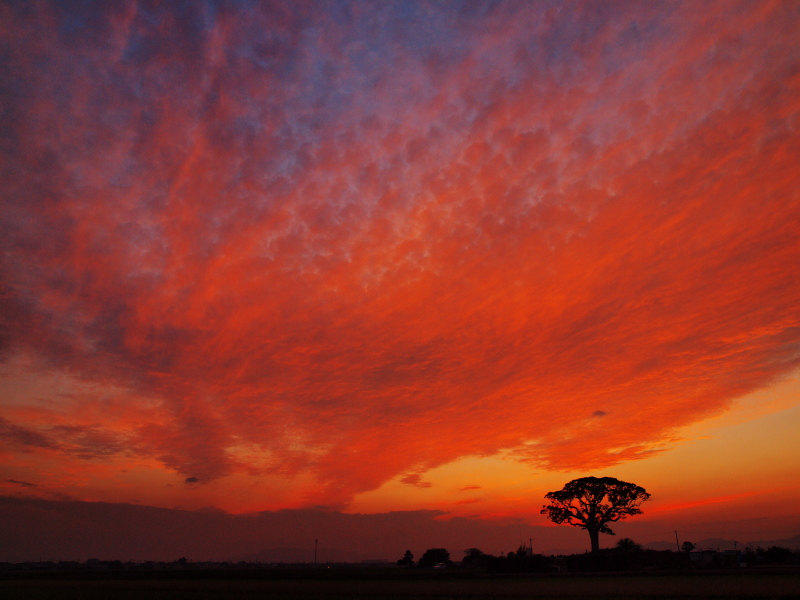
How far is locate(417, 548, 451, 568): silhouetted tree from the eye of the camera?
463 feet

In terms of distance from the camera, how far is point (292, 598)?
34875 mm

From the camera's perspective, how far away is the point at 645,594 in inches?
1160

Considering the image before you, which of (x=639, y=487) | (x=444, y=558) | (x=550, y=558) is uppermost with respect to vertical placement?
(x=639, y=487)

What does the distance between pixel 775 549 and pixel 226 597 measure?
85056 mm

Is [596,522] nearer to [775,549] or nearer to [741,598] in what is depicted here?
[775,549]

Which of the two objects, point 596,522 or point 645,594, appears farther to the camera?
point 596,522

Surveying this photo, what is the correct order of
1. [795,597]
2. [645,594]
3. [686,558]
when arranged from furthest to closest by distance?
[686,558] → [645,594] → [795,597]

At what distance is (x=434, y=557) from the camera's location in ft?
465

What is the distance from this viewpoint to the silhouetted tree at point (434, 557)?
14100 centimetres

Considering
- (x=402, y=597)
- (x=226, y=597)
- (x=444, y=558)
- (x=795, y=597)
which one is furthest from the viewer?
(x=444, y=558)

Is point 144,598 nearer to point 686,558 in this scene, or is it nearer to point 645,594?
point 645,594

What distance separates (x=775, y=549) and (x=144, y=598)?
90.3 m

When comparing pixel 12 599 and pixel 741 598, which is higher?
pixel 741 598

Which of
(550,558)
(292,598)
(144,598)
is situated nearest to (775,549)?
(550,558)
